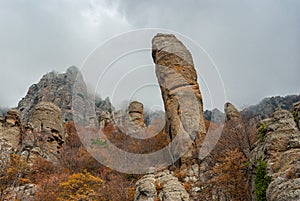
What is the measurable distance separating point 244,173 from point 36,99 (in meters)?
71.8

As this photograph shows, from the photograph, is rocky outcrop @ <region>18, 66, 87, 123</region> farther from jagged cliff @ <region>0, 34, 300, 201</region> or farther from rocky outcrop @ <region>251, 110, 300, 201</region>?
rocky outcrop @ <region>251, 110, 300, 201</region>

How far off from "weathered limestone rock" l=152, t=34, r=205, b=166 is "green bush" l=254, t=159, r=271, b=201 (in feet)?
34.2

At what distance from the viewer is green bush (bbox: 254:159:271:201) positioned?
13.4 m

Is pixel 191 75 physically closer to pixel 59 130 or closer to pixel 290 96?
pixel 59 130

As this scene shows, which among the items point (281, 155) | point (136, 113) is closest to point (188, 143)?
point (281, 155)

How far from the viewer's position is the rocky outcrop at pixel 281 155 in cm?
995

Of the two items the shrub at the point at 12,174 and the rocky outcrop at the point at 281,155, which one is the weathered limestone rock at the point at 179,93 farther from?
the shrub at the point at 12,174

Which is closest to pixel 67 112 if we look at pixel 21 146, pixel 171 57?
pixel 21 146

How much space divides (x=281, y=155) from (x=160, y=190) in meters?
7.20

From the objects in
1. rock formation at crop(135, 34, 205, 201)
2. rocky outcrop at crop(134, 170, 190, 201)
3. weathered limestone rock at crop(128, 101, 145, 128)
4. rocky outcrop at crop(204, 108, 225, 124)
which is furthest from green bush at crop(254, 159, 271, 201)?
weathered limestone rock at crop(128, 101, 145, 128)

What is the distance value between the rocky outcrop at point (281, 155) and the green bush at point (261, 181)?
23 centimetres

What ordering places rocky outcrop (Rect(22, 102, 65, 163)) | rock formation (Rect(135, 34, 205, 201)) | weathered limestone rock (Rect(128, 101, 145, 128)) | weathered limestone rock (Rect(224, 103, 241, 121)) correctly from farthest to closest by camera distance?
weathered limestone rock (Rect(128, 101, 145, 128))
weathered limestone rock (Rect(224, 103, 241, 121))
rocky outcrop (Rect(22, 102, 65, 163))
rock formation (Rect(135, 34, 205, 201))

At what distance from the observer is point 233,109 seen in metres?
40.2

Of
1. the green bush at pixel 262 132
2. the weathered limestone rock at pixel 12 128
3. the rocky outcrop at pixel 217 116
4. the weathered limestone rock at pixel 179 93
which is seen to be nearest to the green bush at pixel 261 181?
the green bush at pixel 262 132
